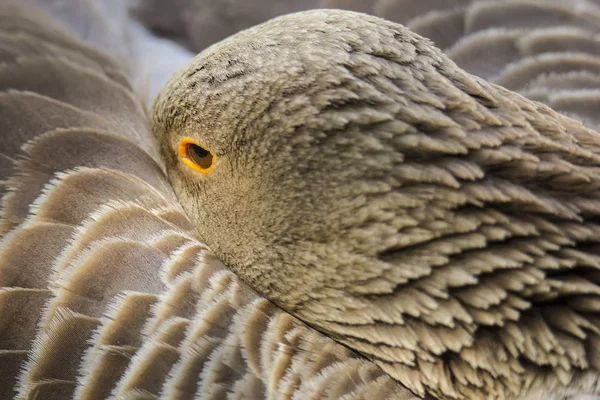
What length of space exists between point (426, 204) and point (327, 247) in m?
0.30

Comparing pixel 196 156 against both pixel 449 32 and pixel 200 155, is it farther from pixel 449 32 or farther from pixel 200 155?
pixel 449 32

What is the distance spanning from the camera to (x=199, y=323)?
1870 mm

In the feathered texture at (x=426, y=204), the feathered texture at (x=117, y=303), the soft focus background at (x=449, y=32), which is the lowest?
the feathered texture at (x=117, y=303)

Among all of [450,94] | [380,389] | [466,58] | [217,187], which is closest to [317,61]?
[450,94]

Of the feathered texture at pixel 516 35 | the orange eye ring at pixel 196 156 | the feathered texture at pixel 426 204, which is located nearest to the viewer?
the feathered texture at pixel 426 204

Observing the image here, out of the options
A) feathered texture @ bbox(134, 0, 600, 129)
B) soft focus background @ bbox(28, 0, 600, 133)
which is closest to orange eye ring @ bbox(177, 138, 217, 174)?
soft focus background @ bbox(28, 0, 600, 133)

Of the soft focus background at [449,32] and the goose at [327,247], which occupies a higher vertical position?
the soft focus background at [449,32]

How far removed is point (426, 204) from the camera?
179cm

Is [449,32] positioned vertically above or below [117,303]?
above

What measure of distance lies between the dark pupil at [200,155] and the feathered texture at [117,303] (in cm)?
17

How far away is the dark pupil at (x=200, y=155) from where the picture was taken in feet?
6.96

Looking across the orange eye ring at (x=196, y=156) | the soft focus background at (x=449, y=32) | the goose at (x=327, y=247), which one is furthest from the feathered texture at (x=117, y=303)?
the soft focus background at (x=449, y=32)

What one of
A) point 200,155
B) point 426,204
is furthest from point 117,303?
point 426,204

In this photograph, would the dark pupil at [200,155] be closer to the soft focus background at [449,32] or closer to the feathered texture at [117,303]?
the feathered texture at [117,303]
